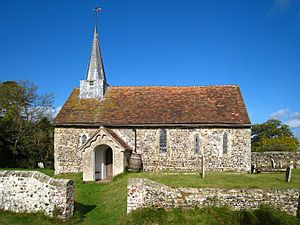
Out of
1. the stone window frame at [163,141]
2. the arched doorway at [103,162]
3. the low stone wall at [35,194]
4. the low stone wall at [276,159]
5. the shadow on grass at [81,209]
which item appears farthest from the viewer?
the low stone wall at [276,159]

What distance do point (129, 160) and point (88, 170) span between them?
318 cm

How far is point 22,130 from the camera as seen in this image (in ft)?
110

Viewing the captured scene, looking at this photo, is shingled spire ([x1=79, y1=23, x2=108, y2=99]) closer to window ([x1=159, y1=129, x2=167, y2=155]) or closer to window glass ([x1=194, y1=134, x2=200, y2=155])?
window ([x1=159, y1=129, x2=167, y2=155])

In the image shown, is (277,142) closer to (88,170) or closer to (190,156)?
(190,156)

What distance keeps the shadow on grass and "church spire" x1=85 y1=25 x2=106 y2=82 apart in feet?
49.1

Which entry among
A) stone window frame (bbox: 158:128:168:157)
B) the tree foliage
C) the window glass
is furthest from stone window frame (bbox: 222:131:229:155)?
the tree foliage

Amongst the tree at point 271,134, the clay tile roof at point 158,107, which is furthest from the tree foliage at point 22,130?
the tree at point 271,134

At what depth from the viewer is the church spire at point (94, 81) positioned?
83.8ft

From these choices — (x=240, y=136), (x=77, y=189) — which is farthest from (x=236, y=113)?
(x=77, y=189)

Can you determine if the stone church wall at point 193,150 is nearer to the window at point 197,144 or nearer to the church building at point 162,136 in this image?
the church building at point 162,136

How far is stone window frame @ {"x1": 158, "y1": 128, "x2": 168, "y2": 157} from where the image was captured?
2242cm

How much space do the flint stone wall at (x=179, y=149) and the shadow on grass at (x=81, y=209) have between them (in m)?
9.79

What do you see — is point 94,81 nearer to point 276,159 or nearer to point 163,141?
point 163,141

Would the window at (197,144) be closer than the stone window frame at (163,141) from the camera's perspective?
Yes
